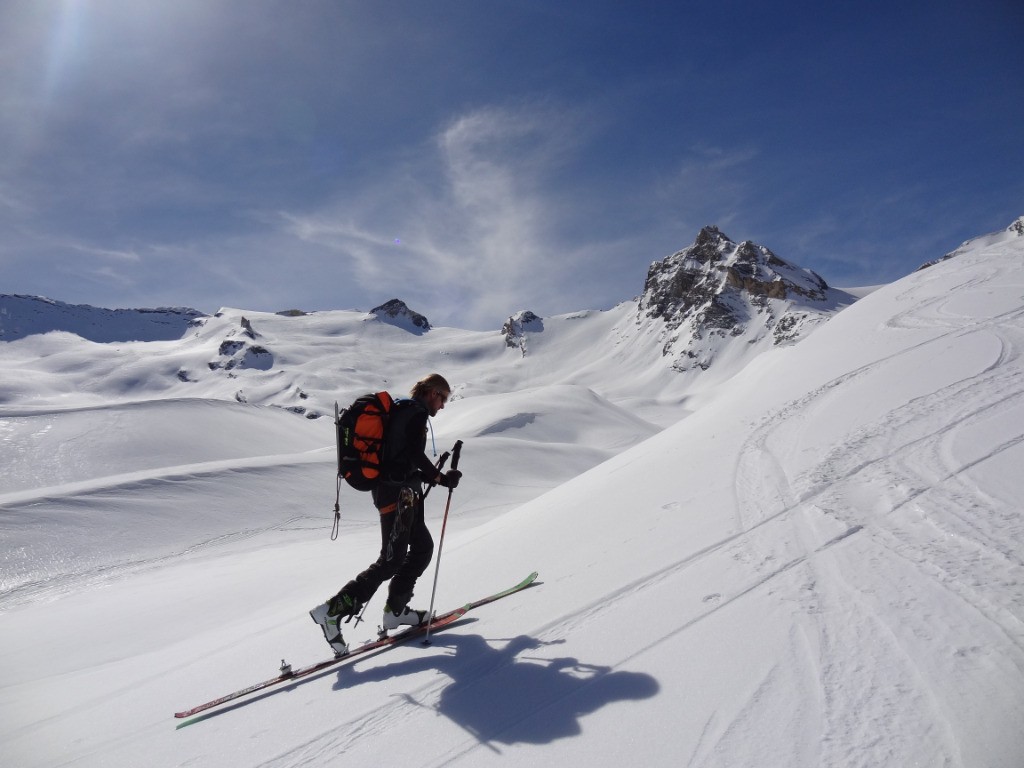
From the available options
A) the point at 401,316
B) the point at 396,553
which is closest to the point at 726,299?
the point at 401,316

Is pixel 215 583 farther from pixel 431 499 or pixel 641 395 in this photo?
pixel 641 395

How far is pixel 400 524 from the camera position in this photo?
14.1 ft

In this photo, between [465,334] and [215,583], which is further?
[465,334]

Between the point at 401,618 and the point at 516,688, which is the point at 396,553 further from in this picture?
the point at 516,688

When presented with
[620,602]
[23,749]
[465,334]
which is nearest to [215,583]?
[23,749]

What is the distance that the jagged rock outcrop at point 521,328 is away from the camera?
164000 mm

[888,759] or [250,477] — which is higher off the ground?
[250,477]

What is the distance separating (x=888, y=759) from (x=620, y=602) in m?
1.95

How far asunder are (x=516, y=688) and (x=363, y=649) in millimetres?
1451

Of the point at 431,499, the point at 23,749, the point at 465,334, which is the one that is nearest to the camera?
the point at 23,749

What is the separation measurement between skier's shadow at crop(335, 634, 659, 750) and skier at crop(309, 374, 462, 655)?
0.46 meters

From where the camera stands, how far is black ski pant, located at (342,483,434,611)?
4285 mm

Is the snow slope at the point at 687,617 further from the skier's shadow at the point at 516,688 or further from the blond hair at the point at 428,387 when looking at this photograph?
the blond hair at the point at 428,387

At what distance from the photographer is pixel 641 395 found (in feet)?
365
